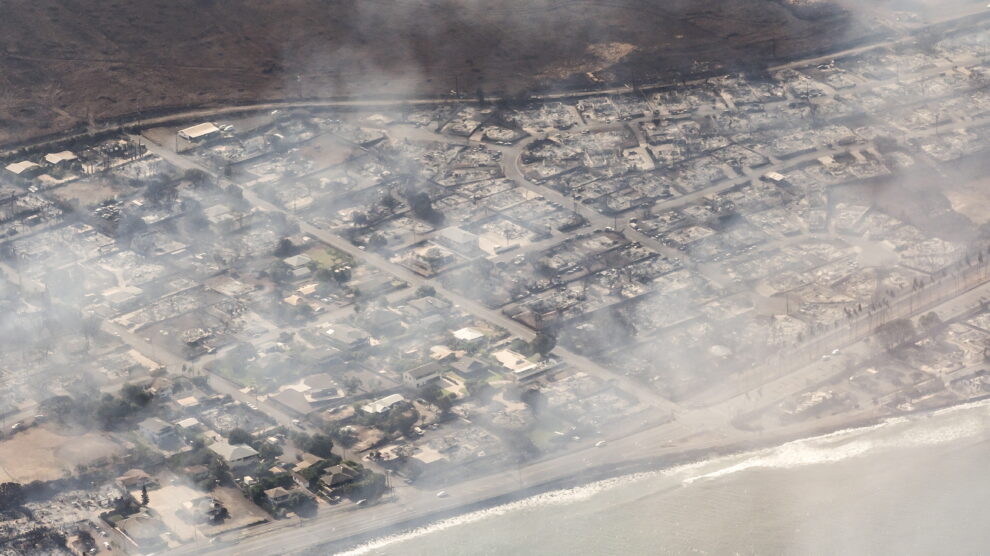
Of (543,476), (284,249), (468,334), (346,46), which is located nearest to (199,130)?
(346,46)

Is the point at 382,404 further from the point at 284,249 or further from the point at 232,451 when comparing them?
the point at 284,249

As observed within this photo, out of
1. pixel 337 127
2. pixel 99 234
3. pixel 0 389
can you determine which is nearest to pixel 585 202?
pixel 337 127

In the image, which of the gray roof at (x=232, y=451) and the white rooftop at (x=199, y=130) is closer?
the gray roof at (x=232, y=451)

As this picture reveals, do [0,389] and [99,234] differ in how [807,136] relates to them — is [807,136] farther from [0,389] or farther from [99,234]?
[0,389]

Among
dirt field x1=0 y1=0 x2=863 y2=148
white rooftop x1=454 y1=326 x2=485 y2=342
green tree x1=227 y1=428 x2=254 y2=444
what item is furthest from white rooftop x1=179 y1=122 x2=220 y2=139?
green tree x1=227 y1=428 x2=254 y2=444

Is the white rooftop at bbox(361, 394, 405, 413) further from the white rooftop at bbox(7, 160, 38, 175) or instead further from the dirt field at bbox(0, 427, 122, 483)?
the white rooftop at bbox(7, 160, 38, 175)

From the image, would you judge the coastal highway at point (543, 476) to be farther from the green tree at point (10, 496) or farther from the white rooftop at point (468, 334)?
the white rooftop at point (468, 334)

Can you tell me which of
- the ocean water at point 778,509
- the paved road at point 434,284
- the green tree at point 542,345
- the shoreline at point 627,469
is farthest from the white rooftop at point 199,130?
the ocean water at point 778,509
